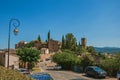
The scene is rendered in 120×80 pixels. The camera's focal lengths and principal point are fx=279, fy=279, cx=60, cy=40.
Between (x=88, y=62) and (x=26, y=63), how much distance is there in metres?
18.5

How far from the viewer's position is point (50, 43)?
142000mm

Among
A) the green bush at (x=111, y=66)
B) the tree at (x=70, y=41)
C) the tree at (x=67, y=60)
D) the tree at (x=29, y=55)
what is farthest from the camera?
the tree at (x=70, y=41)

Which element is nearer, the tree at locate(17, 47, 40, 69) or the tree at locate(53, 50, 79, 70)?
the tree at locate(53, 50, 79, 70)

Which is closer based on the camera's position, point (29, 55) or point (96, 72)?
point (96, 72)

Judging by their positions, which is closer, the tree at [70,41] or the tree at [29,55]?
the tree at [29,55]

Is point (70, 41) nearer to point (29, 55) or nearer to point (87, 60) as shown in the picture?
point (29, 55)

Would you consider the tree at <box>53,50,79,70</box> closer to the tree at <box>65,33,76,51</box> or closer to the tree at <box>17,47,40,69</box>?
the tree at <box>17,47,40,69</box>

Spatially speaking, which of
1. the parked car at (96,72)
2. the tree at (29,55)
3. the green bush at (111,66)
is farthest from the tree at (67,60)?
the parked car at (96,72)

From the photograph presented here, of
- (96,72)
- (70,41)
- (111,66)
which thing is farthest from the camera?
(70,41)

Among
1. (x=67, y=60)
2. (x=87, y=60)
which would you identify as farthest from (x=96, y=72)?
(x=67, y=60)

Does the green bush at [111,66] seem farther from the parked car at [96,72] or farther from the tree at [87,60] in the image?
the tree at [87,60]

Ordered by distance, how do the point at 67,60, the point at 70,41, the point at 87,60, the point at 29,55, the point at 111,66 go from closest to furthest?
the point at 111,66 < the point at 87,60 < the point at 29,55 < the point at 67,60 < the point at 70,41

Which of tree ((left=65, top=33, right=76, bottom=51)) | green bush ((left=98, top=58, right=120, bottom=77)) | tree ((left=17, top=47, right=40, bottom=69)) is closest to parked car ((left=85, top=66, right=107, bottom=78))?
green bush ((left=98, top=58, right=120, bottom=77))

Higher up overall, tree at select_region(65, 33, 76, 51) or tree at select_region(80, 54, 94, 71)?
tree at select_region(65, 33, 76, 51)
